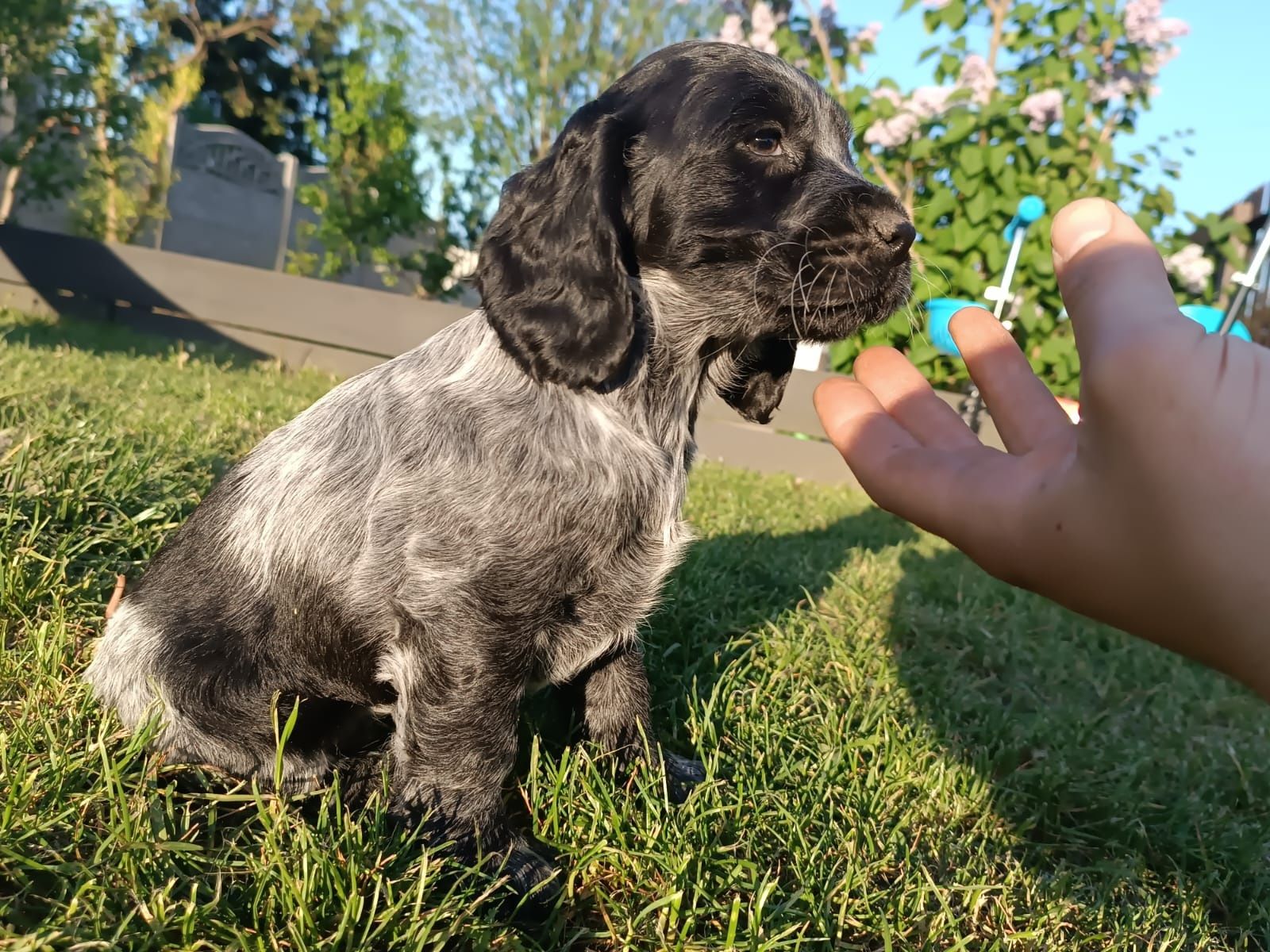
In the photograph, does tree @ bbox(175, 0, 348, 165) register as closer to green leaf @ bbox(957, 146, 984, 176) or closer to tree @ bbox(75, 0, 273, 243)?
tree @ bbox(75, 0, 273, 243)

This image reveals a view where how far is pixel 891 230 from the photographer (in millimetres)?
2066

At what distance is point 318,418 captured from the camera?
95.6 inches

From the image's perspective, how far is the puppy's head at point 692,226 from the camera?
2.06 meters

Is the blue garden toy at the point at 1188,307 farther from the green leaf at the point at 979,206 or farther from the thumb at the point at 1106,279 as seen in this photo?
the green leaf at the point at 979,206

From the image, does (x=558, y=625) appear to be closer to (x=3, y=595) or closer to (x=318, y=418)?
(x=318, y=418)

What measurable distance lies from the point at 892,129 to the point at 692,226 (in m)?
6.52

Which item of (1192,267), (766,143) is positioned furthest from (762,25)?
(766,143)

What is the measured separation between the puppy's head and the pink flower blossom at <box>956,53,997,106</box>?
638 cm

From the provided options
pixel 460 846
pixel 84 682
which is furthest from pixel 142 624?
pixel 460 846

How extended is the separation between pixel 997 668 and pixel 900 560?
5.33 ft

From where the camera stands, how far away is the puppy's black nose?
6.78 feet

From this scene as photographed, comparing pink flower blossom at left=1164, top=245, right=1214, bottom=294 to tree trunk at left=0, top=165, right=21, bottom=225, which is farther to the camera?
tree trunk at left=0, top=165, right=21, bottom=225

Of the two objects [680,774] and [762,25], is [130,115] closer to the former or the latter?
[762,25]

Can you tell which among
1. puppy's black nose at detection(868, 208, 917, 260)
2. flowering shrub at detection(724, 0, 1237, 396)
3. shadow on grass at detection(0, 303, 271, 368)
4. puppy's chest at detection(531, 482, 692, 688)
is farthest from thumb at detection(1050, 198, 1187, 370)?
shadow on grass at detection(0, 303, 271, 368)
